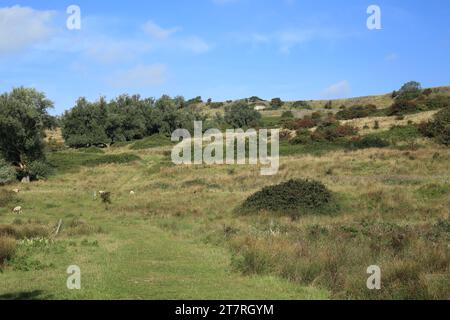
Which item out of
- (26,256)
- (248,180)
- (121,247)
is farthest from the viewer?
(248,180)

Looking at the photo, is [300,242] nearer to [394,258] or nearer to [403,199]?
[394,258]

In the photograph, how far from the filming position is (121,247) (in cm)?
1606

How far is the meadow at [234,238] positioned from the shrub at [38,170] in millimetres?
5632

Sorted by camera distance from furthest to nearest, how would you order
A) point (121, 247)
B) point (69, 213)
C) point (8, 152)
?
point (8, 152), point (69, 213), point (121, 247)

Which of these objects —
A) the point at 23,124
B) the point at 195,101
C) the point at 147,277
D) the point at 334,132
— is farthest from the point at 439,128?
the point at 195,101

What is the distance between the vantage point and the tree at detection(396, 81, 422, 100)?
90.7m

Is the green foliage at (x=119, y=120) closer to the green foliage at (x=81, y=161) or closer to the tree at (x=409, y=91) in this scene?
the green foliage at (x=81, y=161)

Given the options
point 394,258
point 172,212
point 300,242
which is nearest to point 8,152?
point 172,212

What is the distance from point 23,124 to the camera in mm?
47594

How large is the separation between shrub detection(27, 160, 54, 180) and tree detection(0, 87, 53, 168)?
1229 millimetres

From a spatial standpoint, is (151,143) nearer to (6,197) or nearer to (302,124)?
(302,124)

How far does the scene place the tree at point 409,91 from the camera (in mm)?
90706

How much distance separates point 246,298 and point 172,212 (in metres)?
16.7

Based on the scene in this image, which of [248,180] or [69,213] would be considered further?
[248,180]
